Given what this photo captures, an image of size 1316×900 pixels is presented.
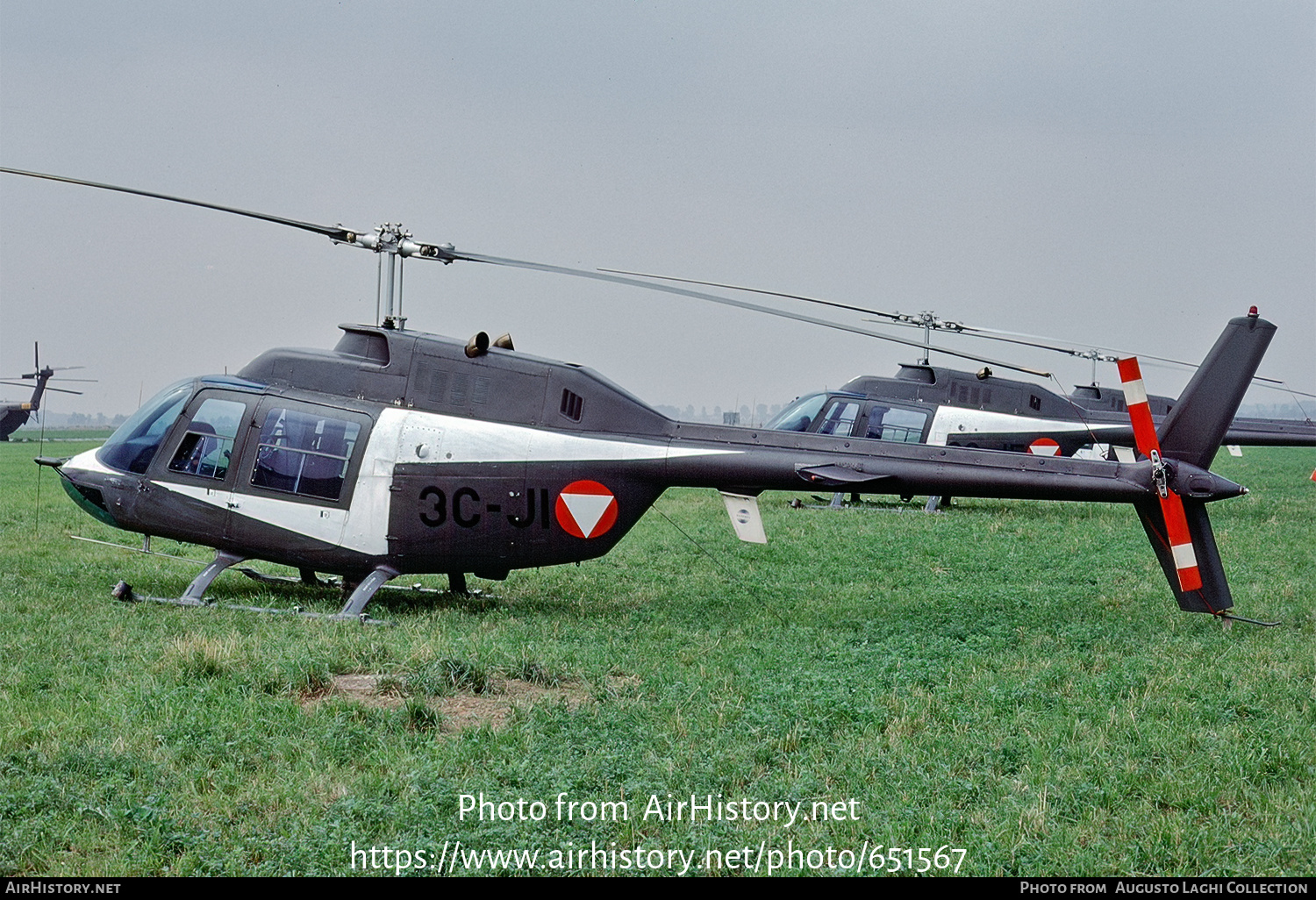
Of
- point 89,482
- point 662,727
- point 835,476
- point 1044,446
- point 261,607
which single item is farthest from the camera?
point 1044,446

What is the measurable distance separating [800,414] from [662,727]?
47.8 feet

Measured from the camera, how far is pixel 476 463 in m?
9.72

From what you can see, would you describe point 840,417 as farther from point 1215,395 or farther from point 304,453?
point 304,453

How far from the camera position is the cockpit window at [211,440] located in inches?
393

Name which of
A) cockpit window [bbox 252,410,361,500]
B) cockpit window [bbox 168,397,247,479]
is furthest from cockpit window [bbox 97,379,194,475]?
cockpit window [bbox 252,410,361,500]

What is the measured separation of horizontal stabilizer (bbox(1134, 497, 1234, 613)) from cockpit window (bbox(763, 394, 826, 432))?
11.0 m

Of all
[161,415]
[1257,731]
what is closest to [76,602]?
[161,415]

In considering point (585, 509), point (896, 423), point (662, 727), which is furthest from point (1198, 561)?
point (896, 423)

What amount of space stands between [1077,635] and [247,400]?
7.44 metres

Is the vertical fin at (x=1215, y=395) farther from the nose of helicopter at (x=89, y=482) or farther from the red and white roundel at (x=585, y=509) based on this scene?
the nose of helicopter at (x=89, y=482)

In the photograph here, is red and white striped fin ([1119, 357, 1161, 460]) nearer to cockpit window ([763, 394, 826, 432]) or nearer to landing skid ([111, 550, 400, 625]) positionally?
landing skid ([111, 550, 400, 625])

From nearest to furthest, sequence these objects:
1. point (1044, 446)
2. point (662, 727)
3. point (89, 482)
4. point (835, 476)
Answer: point (662, 727)
point (835, 476)
point (89, 482)
point (1044, 446)

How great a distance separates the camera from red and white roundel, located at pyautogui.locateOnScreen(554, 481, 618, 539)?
383 inches

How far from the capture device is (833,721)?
6.62m
